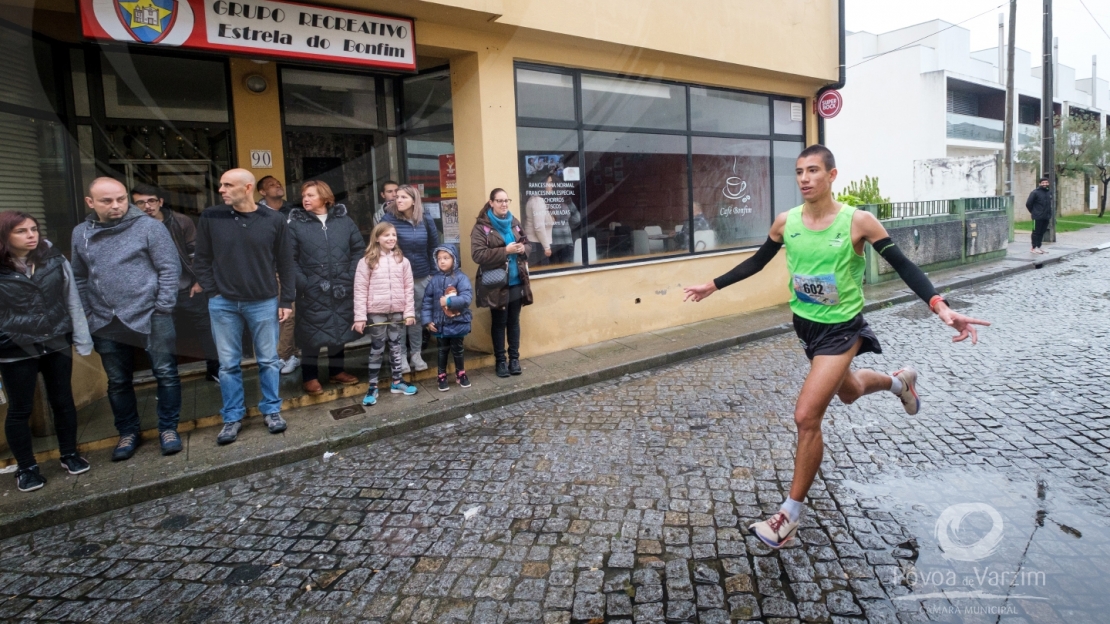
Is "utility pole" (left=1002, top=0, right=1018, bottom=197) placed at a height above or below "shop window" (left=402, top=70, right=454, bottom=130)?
above

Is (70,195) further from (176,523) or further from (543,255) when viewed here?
(543,255)

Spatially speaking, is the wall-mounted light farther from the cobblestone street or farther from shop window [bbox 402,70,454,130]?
the cobblestone street

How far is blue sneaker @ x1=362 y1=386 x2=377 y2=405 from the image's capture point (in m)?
6.38

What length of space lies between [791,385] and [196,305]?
569cm

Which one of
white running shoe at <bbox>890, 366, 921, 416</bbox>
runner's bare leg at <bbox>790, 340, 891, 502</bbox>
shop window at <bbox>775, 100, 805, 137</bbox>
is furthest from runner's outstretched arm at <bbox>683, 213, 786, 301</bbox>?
shop window at <bbox>775, 100, 805, 137</bbox>

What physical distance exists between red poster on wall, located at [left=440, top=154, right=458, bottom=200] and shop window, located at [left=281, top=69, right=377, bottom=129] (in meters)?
0.91

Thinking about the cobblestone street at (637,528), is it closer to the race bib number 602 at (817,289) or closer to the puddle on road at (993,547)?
the puddle on road at (993,547)

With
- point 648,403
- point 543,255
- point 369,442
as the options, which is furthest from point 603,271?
point 369,442

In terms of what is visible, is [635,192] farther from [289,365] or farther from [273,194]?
[289,365]

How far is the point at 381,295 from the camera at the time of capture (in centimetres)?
650

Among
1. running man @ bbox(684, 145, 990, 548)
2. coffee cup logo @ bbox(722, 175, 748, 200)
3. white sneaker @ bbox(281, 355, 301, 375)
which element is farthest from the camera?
coffee cup logo @ bbox(722, 175, 748, 200)

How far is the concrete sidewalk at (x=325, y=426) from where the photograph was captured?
4629mm

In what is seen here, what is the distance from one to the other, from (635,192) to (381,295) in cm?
443

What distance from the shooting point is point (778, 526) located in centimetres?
363
